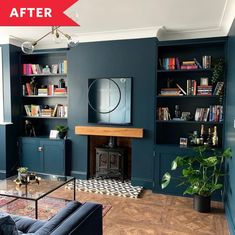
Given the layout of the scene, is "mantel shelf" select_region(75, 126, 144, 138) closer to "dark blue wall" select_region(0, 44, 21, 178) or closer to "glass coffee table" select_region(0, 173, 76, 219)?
"glass coffee table" select_region(0, 173, 76, 219)

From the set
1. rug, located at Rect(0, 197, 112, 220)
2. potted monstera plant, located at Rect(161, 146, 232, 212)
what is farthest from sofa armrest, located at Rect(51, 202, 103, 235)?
potted monstera plant, located at Rect(161, 146, 232, 212)

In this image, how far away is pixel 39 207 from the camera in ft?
10.6

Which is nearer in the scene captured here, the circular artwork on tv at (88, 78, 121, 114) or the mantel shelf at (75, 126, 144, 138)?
the mantel shelf at (75, 126, 144, 138)

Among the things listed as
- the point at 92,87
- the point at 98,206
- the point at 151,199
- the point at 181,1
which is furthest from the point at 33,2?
the point at 151,199

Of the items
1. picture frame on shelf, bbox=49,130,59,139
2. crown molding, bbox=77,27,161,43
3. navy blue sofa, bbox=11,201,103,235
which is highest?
crown molding, bbox=77,27,161,43

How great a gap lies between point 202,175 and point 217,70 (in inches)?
57.9

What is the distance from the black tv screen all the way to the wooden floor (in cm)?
126

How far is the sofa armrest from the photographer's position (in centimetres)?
150

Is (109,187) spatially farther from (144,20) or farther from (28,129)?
(144,20)

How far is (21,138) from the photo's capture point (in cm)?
463

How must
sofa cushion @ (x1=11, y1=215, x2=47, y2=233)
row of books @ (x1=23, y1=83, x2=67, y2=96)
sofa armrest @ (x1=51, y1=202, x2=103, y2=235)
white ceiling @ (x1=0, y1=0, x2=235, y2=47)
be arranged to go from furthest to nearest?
row of books @ (x1=23, y1=83, x2=67, y2=96) → white ceiling @ (x1=0, y1=0, x2=235, y2=47) → sofa cushion @ (x1=11, y1=215, x2=47, y2=233) → sofa armrest @ (x1=51, y1=202, x2=103, y2=235)

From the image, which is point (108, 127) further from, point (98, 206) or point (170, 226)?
point (98, 206)

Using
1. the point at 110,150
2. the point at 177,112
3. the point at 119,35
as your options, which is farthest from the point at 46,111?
the point at 177,112

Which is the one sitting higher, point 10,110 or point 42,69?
point 42,69
